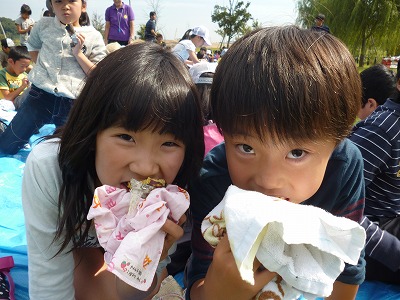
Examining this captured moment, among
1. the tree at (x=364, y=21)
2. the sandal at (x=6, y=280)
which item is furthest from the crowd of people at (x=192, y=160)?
the tree at (x=364, y=21)

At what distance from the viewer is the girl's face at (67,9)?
8.39ft

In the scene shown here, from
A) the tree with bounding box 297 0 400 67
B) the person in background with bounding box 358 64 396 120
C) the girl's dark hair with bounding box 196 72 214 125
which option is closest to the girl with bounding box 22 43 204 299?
→ the girl's dark hair with bounding box 196 72 214 125

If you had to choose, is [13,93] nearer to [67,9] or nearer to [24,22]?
[67,9]

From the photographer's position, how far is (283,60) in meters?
0.88

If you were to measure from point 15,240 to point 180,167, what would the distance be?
133cm

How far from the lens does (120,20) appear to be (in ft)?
20.8

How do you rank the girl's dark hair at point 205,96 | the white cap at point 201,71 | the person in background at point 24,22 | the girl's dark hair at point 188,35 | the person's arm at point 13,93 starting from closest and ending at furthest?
the girl's dark hair at point 205,96
the white cap at point 201,71
the person's arm at point 13,93
the girl's dark hair at point 188,35
the person in background at point 24,22

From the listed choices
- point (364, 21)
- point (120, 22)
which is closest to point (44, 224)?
point (120, 22)

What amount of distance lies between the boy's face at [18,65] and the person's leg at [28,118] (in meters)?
1.91

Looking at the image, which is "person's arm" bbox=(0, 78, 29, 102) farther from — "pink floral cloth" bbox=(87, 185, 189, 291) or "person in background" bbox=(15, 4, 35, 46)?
"pink floral cloth" bbox=(87, 185, 189, 291)

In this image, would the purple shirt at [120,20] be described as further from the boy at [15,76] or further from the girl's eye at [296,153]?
the girl's eye at [296,153]

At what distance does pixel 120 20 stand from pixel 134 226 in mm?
5972

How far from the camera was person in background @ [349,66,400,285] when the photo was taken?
1.60 meters

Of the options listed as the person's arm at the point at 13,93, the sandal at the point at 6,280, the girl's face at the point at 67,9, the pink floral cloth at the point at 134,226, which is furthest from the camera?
the person's arm at the point at 13,93
